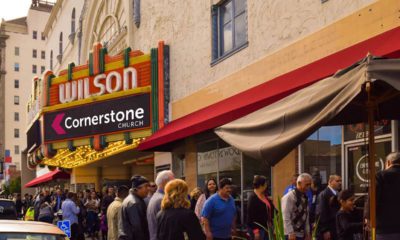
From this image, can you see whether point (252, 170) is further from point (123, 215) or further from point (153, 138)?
point (123, 215)

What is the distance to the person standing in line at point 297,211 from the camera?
8.13 meters

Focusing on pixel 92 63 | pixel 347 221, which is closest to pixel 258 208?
pixel 347 221

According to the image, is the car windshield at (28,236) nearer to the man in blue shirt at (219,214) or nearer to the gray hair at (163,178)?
the gray hair at (163,178)

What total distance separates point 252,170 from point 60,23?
26.8 m

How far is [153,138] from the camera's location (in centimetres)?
1533

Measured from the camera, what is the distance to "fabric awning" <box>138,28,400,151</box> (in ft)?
26.9

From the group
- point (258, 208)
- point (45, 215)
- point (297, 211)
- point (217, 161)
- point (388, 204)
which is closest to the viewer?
point (388, 204)

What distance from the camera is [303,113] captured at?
4.74 meters

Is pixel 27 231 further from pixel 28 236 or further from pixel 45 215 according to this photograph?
pixel 45 215

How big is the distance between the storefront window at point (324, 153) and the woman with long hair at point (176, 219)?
446 cm

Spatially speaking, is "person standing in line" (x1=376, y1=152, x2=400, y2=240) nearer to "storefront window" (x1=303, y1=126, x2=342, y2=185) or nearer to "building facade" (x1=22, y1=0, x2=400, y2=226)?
"building facade" (x1=22, y1=0, x2=400, y2=226)

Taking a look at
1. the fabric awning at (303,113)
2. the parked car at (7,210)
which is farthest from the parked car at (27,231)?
the parked car at (7,210)

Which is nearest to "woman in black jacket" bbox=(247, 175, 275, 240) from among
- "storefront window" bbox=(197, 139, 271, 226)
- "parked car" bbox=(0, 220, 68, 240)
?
"parked car" bbox=(0, 220, 68, 240)

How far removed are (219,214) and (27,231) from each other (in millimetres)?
2749
